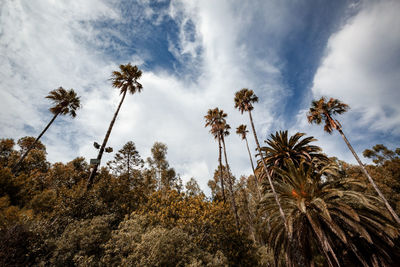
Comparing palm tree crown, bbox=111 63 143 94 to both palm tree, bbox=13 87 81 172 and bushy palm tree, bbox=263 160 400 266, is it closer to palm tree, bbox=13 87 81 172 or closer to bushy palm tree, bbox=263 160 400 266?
palm tree, bbox=13 87 81 172

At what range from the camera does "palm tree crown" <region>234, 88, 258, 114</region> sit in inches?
663

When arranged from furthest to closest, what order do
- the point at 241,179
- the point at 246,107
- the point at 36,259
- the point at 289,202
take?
the point at 241,179 → the point at 246,107 → the point at 289,202 → the point at 36,259

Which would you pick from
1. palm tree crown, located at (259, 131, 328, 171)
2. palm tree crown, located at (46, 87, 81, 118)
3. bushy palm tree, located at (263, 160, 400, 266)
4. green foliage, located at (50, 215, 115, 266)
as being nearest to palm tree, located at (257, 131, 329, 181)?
palm tree crown, located at (259, 131, 328, 171)

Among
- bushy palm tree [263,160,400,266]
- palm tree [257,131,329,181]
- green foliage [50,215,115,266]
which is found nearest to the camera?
green foliage [50,215,115,266]

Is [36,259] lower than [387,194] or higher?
lower

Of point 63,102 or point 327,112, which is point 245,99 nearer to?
point 327,112

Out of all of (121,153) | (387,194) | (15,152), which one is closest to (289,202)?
(121,153)

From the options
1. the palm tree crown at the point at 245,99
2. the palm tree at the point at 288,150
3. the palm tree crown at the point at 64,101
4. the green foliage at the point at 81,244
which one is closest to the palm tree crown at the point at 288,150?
the palm tree at the point at 288,150

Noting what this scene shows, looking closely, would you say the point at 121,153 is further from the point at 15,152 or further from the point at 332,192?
the point at 332,192

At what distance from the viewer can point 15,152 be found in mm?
25734

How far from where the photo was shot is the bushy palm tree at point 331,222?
26.2 feet

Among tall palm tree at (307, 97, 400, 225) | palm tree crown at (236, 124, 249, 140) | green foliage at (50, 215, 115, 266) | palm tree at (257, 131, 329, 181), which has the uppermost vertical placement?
palm tree crown at (236, 124, 249, 140)

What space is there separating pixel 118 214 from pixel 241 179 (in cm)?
2846

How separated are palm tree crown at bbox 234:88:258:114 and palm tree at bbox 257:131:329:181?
3.89 meters
